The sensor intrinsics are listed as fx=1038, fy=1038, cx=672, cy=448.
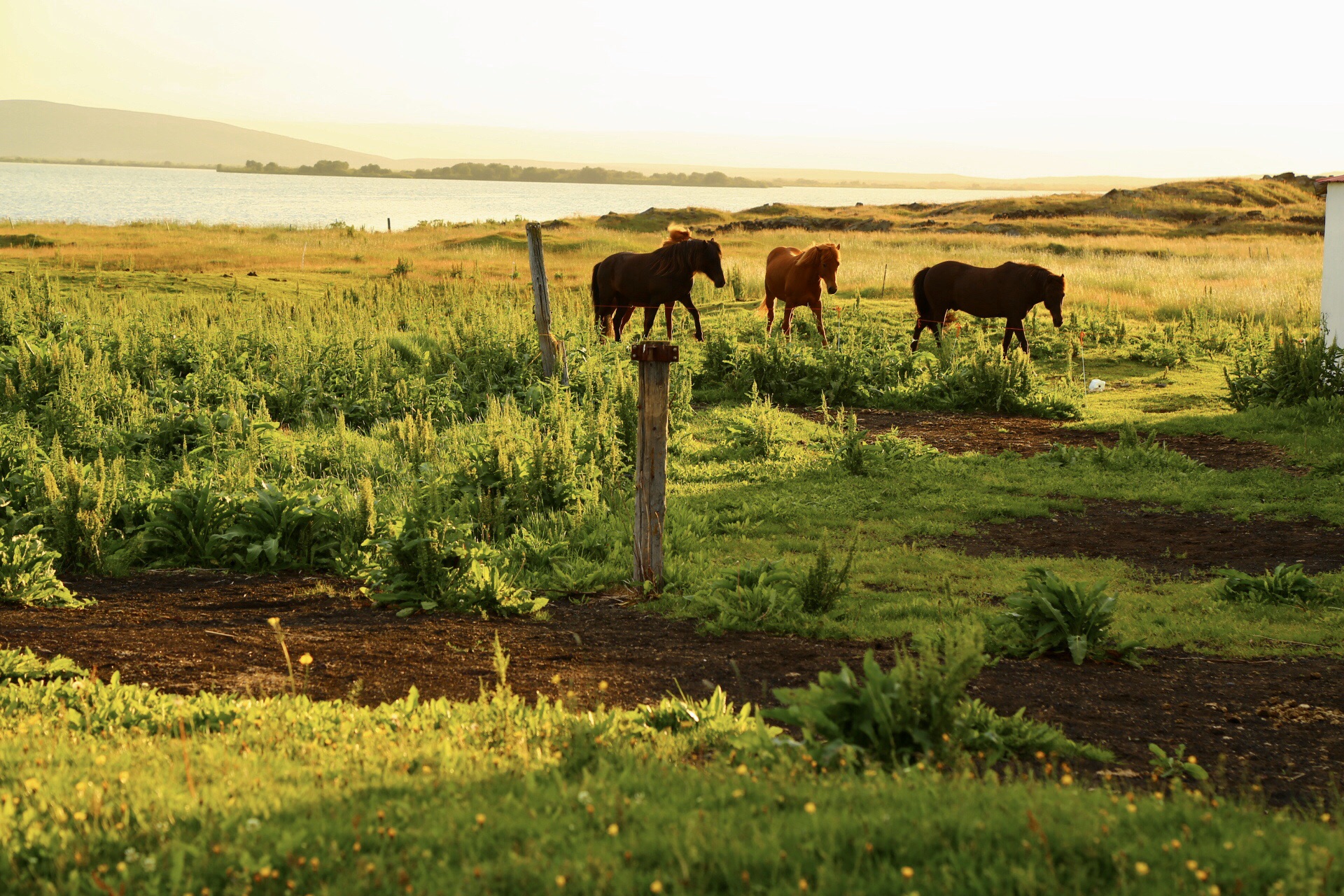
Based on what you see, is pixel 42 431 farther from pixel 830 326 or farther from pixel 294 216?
pixel 294 216

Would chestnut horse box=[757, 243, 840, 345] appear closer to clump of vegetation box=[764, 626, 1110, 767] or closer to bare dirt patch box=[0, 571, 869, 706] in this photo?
bare dirt patch box=[0, 571, 869, 706]

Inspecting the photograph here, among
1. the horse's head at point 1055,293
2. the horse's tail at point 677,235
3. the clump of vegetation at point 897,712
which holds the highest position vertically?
the horse's tail at point 677,235

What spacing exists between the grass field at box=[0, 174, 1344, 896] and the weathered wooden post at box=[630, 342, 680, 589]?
275 millimetres

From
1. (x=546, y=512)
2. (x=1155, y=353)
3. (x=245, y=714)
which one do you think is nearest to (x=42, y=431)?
(x=546, y=512)

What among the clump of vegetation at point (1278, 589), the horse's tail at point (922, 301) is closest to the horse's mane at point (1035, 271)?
the horse's tail at point (922, 301)

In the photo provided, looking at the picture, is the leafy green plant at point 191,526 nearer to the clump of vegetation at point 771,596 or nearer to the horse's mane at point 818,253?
the clump of vegetation at point 771,596

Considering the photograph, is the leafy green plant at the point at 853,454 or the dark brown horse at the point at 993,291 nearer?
the leafy green plant at the point at 853,454

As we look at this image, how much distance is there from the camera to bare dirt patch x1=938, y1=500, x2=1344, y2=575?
28.0 feet

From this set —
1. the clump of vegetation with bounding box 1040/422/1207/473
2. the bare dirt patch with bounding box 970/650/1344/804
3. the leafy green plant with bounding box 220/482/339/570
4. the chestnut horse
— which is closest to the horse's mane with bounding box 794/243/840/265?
the chestnut horse

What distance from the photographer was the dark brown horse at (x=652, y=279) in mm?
18422

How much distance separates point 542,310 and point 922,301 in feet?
27.4

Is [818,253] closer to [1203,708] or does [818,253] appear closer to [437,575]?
[437,575]

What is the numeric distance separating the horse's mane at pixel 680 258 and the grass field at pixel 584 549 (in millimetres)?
1706

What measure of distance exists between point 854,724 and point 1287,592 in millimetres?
4903
